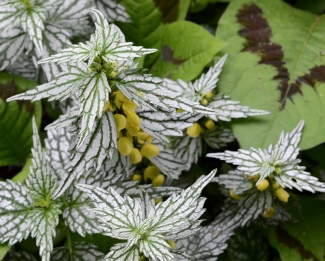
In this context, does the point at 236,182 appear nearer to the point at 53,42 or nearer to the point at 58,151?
the point at 58,151

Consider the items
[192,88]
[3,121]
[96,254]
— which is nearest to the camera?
[96,254]

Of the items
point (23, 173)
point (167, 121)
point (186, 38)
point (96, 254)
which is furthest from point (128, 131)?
point (186, 38)

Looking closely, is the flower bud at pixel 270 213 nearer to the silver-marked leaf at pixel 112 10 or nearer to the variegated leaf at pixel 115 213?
the variegated leaf at pixel 115 213

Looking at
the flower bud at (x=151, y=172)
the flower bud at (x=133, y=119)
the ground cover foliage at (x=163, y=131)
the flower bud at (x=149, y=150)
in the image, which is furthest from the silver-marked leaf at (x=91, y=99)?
the flower bud at (x=151, y=172)

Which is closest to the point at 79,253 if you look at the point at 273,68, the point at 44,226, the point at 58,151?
the point at 44,226

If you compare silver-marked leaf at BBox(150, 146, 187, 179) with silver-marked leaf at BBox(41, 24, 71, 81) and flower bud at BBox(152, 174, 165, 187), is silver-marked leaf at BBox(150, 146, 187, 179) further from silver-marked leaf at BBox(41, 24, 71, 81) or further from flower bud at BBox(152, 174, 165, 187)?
silver-marked leaf at BBox(41, 24, 71, 81)

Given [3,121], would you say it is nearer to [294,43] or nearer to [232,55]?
[232,55]
